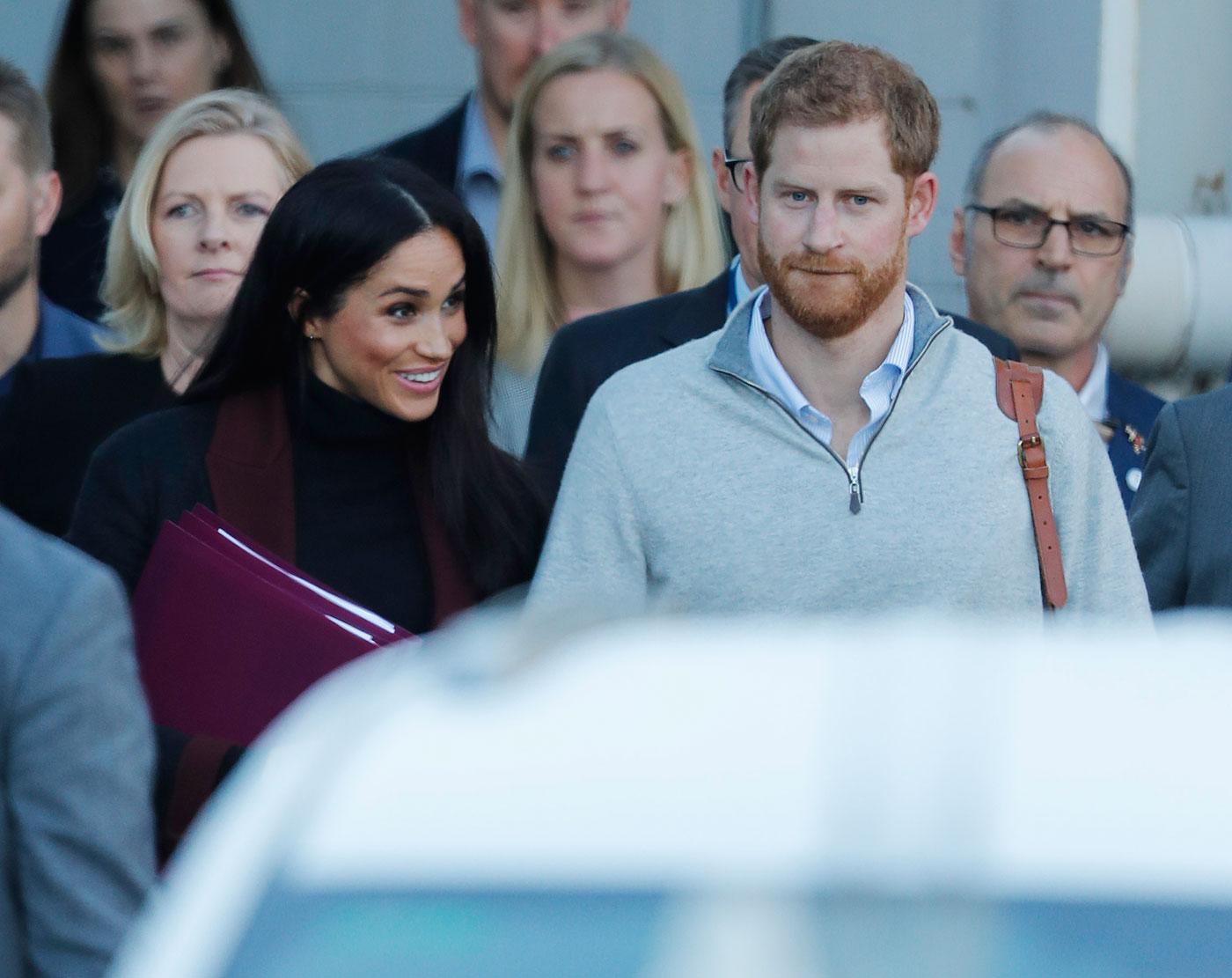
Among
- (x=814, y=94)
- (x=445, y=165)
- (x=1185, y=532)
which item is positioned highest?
(x=814, y=94)

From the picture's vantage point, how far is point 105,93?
510 centimetres

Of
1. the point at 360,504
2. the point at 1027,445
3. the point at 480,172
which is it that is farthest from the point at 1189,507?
the point at 480,172

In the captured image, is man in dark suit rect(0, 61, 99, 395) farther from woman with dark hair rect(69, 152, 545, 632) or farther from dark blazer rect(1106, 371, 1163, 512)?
dark blazer rect(1106, 371, 1163, 512)

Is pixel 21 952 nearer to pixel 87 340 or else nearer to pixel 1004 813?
pixel 1004 813

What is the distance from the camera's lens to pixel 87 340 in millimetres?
4520

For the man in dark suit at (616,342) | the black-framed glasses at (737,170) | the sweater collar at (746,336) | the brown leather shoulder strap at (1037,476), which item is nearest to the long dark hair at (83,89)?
the black-framed glasses at (737,170)

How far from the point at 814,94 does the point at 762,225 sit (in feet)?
0.73

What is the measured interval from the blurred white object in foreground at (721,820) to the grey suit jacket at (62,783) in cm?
81

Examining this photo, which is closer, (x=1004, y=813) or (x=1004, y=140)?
(x=1004, y=813)

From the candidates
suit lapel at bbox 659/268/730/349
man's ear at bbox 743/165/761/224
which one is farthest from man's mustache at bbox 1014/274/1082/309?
man's ear at bbox 743/165/761/224

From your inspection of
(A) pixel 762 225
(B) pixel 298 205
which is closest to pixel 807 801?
(A) pixel 762 225

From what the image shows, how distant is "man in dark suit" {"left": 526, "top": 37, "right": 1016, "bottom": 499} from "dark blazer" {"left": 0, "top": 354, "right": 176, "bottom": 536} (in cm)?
80

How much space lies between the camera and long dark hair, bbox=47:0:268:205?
5.05 metres

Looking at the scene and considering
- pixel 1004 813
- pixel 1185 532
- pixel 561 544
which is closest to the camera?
pixel 1004 813
